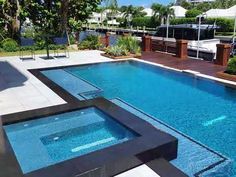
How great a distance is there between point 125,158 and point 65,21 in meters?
16.6

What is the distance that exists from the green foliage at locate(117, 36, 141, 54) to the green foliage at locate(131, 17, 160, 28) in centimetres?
3216

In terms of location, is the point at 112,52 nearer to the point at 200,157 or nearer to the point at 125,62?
the point at 125,62

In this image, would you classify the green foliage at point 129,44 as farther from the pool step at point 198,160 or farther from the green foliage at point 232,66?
the pool step at point 198,160

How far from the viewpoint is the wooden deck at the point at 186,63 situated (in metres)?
12.0

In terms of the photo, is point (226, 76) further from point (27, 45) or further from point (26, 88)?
point (27, 45)

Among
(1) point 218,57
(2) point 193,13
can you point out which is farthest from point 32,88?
(2) point 193,13

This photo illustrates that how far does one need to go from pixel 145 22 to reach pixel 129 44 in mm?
35441

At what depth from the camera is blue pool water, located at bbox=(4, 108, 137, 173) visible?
5.04 m

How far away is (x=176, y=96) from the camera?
30.1ft

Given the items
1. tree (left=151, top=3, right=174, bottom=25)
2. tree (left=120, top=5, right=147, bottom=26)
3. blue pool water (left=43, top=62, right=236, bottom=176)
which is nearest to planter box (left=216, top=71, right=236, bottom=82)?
blue pool water (left=43, top=62, right=236, bottom=176)

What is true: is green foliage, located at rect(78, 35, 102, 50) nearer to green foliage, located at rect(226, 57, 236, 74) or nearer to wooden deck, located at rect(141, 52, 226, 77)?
wooden deck, located at rect(141, 52, 226, 77)

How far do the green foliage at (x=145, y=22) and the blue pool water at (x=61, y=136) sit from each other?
42144mm

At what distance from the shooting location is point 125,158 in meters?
4.59

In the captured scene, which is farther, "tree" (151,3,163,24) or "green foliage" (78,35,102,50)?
"tree" (151,3,163,24)
